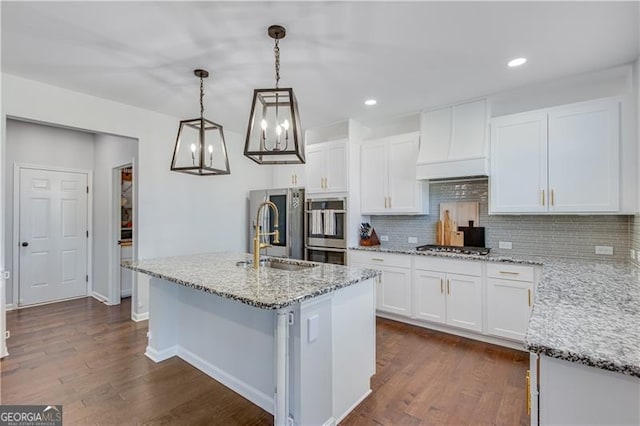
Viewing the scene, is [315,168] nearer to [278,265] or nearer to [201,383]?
[278,265]

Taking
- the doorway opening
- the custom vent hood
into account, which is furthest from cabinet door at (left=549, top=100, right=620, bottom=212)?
the doorway opening

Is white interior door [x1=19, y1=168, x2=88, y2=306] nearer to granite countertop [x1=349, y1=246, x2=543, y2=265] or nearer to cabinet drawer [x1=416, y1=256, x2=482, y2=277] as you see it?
granite countertop [x1=349, y1=246, x2=543, y2=265]

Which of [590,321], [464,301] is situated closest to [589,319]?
[590,321]

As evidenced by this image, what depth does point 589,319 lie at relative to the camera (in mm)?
1296

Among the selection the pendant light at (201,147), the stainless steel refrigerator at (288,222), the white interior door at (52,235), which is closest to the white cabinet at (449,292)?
the stainless steel refrigerator at (288,222)

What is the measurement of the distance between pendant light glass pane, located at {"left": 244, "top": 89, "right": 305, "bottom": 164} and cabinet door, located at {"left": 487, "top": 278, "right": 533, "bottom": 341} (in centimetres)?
245

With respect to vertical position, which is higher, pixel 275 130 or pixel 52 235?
pixel 275 130

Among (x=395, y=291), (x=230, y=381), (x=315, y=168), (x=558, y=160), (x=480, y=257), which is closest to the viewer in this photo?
(x=230, y=381)

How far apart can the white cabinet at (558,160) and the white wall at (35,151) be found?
19.9 feet

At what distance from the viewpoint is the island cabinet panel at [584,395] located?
3.10 ft

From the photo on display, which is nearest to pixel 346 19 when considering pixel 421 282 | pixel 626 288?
pixel 626 288

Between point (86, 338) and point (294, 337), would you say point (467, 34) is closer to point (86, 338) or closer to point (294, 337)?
point (294, 337)

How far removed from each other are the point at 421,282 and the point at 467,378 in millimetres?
1188

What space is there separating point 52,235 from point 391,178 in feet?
17.0
